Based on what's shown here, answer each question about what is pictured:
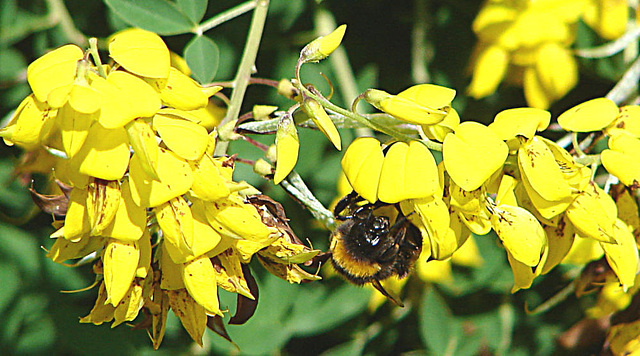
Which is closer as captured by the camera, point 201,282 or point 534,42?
point 201,282

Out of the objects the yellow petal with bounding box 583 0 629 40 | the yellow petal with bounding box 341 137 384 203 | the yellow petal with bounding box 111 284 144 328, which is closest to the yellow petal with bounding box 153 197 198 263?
the yellow petal with bounding box 111 284 144 328

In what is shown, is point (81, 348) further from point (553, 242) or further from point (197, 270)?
point (553, 242)

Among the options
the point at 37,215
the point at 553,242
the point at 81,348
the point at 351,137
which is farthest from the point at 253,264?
the point at 553,242

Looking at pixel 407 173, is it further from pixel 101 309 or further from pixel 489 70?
pixel 489 70

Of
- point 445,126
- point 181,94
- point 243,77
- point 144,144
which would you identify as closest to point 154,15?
point 243,77

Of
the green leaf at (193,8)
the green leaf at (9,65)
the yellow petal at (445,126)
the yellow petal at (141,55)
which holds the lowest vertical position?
the green leaf at (9,65)

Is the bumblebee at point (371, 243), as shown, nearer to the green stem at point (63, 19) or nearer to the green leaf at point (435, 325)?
the green leaf at point (435, 325)

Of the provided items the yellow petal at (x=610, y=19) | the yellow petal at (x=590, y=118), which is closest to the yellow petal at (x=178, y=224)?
the yellow petal at (x=590, y=118)
